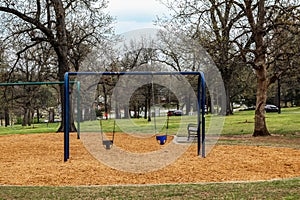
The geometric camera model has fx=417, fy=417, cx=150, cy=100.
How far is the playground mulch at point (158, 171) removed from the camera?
7.38 meters

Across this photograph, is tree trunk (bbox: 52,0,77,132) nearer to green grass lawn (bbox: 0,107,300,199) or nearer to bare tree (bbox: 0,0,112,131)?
bare tree (bbox: 0,0,112,131)

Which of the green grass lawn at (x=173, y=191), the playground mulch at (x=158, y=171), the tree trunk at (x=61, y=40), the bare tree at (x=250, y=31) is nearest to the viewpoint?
the green grass lawn at (x=173, y=191)

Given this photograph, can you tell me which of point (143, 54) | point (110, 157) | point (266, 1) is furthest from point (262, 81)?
point (143, 54)

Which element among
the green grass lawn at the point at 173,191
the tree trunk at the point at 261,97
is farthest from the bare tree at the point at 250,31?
the green grass lawn at the point at 173,191

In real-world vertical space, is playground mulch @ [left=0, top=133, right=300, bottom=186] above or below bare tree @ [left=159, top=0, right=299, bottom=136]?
below

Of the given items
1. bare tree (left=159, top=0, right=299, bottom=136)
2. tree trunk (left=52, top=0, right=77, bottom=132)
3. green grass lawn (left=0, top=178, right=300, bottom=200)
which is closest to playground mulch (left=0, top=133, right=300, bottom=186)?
green grass lawn (left=0, top=178, right=300, bottom=200)

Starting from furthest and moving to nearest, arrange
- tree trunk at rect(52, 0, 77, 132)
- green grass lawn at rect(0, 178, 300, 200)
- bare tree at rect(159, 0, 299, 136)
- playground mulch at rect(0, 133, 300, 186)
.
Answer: tree trunk at rect(52, 0, 77, 132), bare tree at rect(159, 0, 299, 136), playground mulch at rect(0, 133, 300, 186), green grass lawn at rect(0, 178, 300, 200)

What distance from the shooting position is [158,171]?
825 cm

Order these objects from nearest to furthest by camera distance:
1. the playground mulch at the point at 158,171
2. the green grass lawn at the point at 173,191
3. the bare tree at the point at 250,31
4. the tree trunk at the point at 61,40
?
the green grass lawn at the point at 173,191, the playground mulch at the point at 158,171, the bare tree at the point at 250,31, the tree trunk at the point at 61,40

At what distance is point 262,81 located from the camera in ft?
53.4

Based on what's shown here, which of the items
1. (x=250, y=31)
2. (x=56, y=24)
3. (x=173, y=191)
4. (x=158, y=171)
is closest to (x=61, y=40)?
(x=56, y=24)

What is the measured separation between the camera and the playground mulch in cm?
738

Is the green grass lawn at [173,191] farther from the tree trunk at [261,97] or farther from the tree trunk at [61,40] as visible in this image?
the tree trunk at [61,40]

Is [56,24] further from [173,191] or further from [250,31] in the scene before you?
[173,191]
